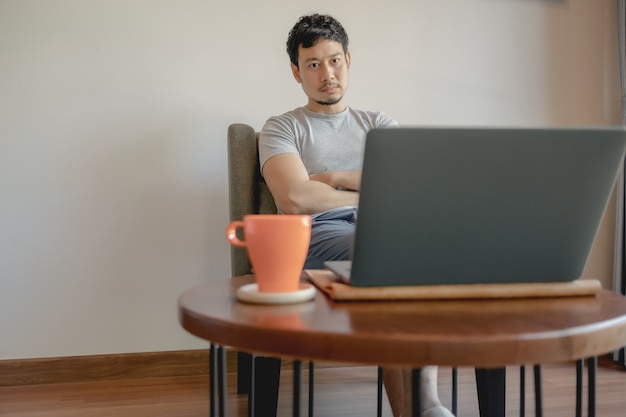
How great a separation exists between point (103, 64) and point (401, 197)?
1.68 metres

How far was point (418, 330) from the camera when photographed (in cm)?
52

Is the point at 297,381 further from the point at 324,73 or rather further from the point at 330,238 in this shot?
the point at 324,73

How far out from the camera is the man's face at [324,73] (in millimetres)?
1789

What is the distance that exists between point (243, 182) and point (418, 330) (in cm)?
130

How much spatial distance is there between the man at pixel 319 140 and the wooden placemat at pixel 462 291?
2.68 ft

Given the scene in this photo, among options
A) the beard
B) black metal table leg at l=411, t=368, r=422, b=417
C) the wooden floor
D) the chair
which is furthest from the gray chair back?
black metal table leg at l=411, t=368, r=422, b=417

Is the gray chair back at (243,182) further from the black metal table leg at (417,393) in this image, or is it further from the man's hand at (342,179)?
the black metal table leg at (417,393)

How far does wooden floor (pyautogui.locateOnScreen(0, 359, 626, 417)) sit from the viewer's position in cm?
169

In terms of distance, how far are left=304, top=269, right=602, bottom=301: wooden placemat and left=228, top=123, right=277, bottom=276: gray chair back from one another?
1.03 metres

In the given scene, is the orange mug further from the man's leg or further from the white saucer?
the man's leg

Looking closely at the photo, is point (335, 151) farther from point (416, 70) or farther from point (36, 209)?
point (36, 209)

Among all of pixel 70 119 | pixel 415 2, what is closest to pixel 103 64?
pixel 70 119

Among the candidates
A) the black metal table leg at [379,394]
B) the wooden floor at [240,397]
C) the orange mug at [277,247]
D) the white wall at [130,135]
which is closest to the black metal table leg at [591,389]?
the orange mug at [277,247]

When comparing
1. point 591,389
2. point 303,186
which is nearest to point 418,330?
point 591,389
